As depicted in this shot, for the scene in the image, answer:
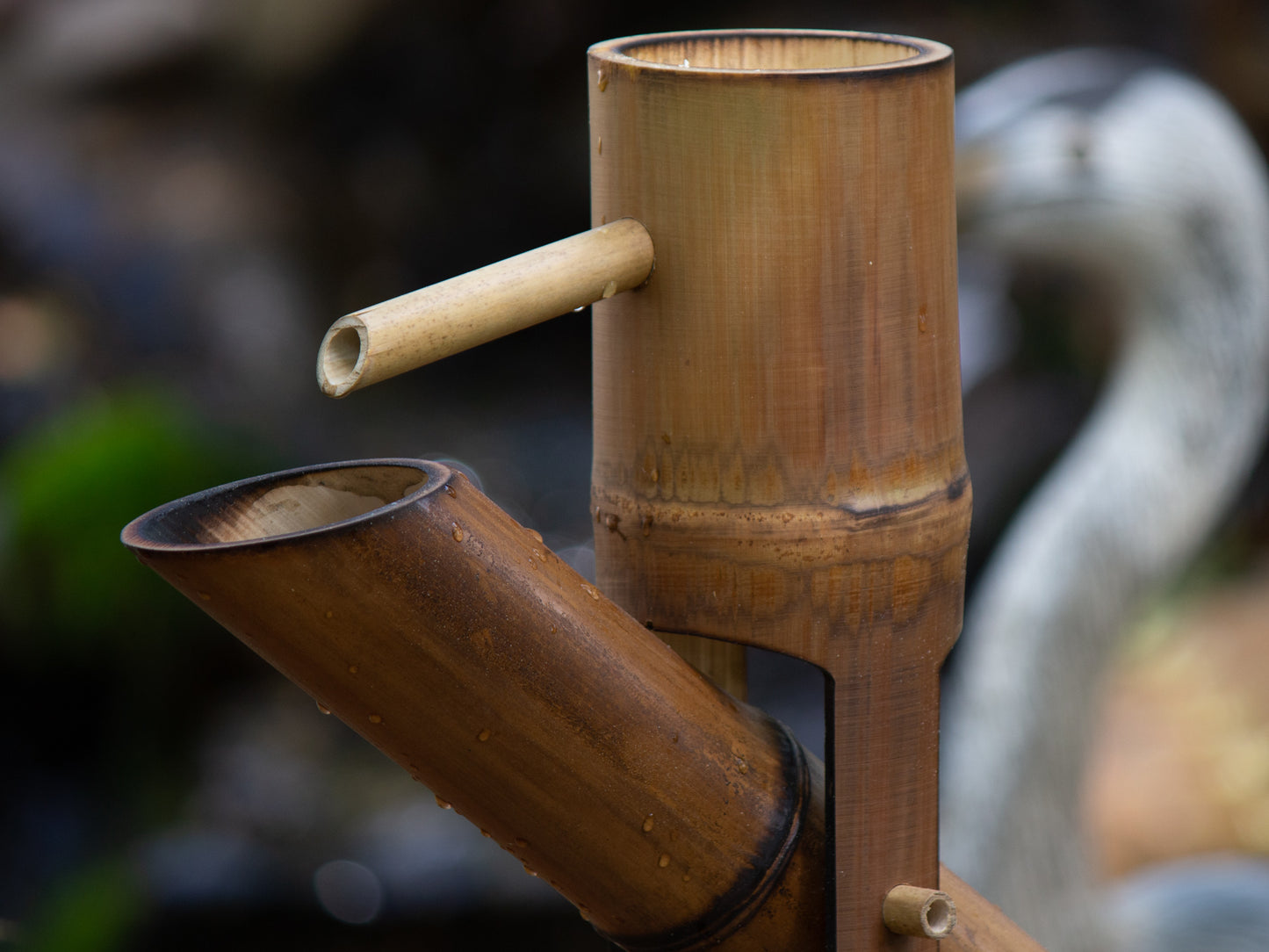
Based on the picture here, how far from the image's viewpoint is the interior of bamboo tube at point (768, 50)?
46cm

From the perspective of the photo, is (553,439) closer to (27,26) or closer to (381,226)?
(381,226)

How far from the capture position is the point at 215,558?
335mm

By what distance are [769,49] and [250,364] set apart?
7.25ft

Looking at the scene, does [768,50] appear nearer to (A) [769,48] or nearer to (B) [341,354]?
(A) [769,48]

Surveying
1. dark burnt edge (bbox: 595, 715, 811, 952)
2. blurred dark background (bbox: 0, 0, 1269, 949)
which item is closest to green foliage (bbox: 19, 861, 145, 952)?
blurred dark background (bbox: 0, 0, 1269, 949)

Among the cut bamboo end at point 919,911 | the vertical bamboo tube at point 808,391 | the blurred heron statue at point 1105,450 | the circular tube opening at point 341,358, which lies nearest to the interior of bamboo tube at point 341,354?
the circular tube opening at point 341,358

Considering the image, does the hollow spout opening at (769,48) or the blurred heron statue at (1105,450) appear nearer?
the hollow spout opening at (769,48)

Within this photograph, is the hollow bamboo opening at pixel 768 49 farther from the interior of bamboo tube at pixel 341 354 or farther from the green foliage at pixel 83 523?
the green foliage at pixel 83 523

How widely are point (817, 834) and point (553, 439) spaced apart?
91.8 inches

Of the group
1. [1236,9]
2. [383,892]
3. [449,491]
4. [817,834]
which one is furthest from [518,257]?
[1236,9]

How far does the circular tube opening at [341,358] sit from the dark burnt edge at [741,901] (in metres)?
0.20

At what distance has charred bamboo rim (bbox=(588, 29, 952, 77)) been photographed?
45 centimetres

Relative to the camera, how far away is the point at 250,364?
253 cm

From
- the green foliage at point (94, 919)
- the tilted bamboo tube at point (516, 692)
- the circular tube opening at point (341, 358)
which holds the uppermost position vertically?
the circular tube opening at point (341, 358)
